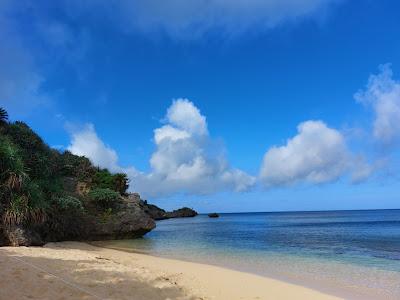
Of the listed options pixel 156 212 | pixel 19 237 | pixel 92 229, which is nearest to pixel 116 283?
pixel 19 237

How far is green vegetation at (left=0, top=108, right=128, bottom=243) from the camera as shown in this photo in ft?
57.1

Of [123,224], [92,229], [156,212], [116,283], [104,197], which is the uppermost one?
[156,212]

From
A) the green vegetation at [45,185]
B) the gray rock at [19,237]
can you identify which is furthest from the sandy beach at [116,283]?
the green vegetation at [45,185]

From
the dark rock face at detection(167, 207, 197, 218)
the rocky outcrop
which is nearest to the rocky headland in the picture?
the rocky outcrop

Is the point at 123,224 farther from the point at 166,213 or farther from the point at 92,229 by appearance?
the point at 166,213

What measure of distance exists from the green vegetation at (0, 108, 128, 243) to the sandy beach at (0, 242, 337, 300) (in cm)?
446

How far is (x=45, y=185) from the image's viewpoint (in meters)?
21.0

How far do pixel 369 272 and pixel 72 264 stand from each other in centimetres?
1058

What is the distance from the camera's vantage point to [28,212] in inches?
696

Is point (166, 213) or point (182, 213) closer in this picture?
point (166, 213)

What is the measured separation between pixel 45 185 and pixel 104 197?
531cm

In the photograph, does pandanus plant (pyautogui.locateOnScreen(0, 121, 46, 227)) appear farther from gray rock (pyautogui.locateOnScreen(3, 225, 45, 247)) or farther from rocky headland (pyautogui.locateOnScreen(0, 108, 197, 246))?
gray rock (pyautogui.locateOnScreen(3, 225, 45, 247))

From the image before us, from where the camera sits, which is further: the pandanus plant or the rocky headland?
the rocky headland

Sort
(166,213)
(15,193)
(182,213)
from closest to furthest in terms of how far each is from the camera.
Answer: (15,193) → (166,213) → (182,213)
